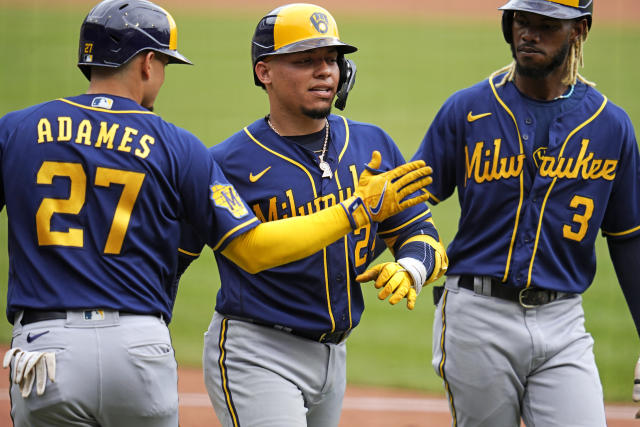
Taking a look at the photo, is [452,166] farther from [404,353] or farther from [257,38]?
[404,353]

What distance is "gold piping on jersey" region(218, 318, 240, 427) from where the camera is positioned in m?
3.35

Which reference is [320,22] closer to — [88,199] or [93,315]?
[88,199]

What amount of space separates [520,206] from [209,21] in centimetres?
2311

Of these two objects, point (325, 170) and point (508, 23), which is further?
point (508, 23)

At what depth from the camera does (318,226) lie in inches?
122

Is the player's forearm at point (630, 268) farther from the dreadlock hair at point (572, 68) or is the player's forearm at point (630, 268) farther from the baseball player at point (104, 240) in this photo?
the baseball player at point (104, 240)

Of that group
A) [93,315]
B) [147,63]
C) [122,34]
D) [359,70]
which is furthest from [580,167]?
[359,70]

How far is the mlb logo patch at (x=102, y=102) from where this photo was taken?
9.94 feet

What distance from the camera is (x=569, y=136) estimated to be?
3689mm

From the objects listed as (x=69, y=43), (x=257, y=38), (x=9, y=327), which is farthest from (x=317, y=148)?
(x=69, y=43)

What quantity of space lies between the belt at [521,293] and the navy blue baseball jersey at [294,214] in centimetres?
33

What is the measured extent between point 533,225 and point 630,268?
492 mm

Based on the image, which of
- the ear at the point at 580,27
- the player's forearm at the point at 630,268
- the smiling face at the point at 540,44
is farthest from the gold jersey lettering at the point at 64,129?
the player's forearm at the point at 630,268

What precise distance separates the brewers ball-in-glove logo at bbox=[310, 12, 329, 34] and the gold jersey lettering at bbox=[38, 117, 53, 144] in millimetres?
1091
